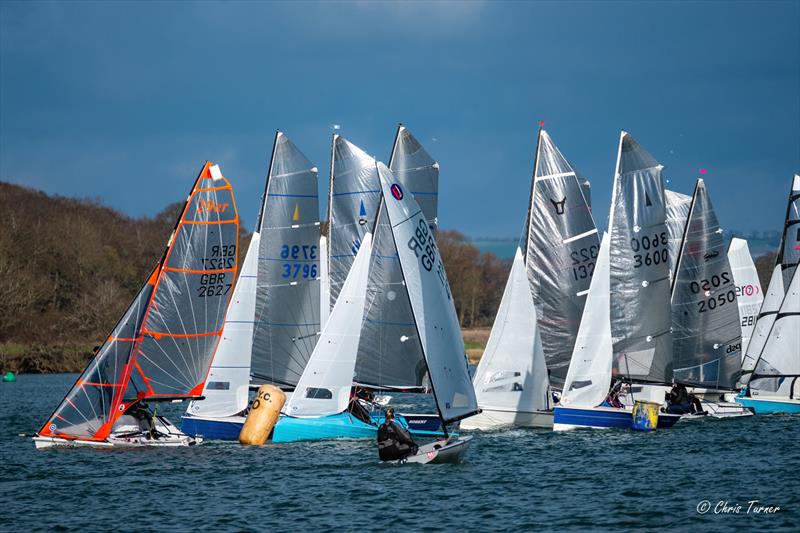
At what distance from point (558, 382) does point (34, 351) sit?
42767 mm

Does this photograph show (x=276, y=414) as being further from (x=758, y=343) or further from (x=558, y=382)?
(x=758, y=343)

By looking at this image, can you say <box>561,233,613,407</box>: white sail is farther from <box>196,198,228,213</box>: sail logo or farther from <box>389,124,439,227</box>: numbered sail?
<box>196,198,228,213</box>: sail logo

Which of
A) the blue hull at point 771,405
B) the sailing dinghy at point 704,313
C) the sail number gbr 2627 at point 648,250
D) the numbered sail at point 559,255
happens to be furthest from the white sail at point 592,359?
the blue hull at point 771,405

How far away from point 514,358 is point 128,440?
10.8m

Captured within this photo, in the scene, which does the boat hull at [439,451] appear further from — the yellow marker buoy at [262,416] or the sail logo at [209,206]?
the sail logo at [209,206]

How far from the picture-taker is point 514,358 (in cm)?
3072

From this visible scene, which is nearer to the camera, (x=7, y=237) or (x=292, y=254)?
(x=292, y=254)

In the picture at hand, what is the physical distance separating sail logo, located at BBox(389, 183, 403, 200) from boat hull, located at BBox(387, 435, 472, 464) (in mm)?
5239

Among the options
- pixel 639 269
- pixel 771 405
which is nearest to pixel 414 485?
pixel 639 269

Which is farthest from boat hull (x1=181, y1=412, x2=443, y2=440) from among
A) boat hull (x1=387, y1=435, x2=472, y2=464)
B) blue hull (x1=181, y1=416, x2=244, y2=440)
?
boat hull (x1=387, y1=435, x2=472, y2=464)

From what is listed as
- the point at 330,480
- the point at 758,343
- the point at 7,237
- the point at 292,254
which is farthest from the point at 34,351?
the point at 330,480

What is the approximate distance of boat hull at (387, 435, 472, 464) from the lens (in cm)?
2284

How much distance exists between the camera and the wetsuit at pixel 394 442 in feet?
75.4

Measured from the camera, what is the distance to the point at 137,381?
2677 cm
